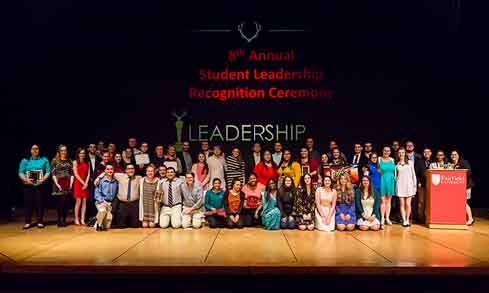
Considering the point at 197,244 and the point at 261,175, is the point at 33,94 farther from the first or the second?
the point at 197,244

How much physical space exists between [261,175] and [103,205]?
2619mm

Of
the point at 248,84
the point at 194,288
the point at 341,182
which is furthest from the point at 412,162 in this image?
the point at 194,288

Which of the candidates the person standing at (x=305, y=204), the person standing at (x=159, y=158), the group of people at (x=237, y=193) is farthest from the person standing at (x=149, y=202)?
the person standing at (x=305, y=204)

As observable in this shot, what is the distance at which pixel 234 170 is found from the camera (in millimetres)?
8422

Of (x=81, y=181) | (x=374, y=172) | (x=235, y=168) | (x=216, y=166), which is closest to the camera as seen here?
(x=81, y=181)

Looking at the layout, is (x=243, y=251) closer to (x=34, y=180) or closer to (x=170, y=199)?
(x=170, y=199)

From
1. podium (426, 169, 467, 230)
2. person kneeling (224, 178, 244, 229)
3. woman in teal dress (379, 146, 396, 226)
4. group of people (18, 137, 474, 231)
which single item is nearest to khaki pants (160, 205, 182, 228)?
group of people (18, 137, 474, 231)

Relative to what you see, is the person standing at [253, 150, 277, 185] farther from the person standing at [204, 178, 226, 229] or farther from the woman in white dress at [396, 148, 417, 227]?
the woman in white dress at [396, 148, 417, 227]

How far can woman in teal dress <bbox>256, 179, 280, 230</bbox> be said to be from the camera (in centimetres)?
745

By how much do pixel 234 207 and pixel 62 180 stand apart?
279 cm

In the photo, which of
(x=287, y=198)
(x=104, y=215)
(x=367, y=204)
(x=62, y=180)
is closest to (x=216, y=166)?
(x=287, y=198)

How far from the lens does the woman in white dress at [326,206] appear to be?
7.34m

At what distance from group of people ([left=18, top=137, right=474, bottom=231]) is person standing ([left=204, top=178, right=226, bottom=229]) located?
16 mm

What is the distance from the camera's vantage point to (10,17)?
31.3 feet
